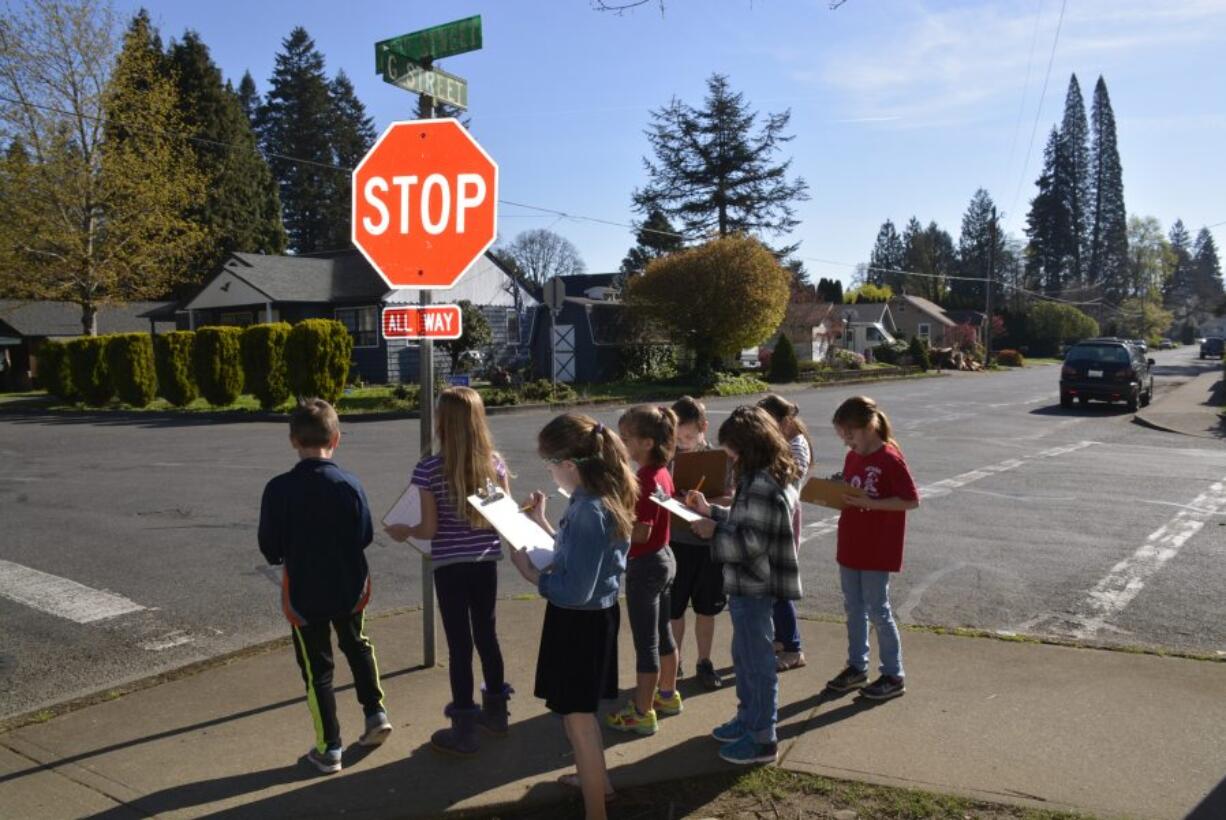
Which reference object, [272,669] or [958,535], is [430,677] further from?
[958,535]

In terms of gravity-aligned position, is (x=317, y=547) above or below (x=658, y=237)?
below

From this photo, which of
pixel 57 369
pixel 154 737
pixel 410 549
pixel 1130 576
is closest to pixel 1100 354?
pixel 1130 576

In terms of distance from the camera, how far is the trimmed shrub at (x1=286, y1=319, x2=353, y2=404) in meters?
23.9

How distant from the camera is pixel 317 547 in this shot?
4.06m

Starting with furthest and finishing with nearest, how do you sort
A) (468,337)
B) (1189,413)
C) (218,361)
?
(468,337) < (218,361) < (1189,413)

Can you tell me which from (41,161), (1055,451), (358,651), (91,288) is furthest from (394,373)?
(358,651)

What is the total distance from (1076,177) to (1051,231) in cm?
621

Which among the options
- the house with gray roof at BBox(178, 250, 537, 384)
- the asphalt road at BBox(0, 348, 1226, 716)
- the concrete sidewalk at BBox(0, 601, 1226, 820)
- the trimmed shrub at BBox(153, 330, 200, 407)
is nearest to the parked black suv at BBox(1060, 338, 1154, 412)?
the asphalt road at BBox(0, 348, 1226, 716)

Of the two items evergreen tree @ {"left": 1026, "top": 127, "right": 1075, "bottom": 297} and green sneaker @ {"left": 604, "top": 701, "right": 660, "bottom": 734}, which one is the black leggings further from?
A: evergreen tree @ {"left": 1026, "top": 127, "right": 1075, "bottom": 297}

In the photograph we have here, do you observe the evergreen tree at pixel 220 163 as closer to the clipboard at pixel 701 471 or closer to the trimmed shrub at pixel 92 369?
the trimmed shrub at pixel 92 369

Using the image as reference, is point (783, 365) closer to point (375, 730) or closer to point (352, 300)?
point (352, 300)

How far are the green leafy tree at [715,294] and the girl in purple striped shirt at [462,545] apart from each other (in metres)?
29.4

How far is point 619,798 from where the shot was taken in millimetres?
3828

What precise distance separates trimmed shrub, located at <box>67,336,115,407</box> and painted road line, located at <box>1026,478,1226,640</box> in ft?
88.7
